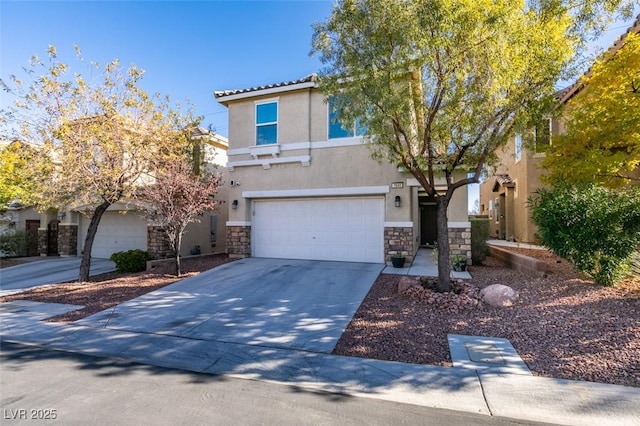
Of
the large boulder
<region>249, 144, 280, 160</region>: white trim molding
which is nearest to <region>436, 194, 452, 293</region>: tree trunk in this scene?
the large boulder

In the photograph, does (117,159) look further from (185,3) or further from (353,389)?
(353,389)

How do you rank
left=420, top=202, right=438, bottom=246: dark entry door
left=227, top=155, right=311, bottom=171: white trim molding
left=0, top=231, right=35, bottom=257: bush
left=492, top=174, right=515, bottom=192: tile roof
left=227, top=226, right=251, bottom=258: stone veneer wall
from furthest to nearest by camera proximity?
left=420, top=202, right=438, bottom=246: dark entry door < left=492, top=174, right=515, bottom=192: tile roof < left=0, top=231, right=35, bottom=257: bush < left=227, top=226, right=251, bottom=258: stone veneer wall < left=227, top=155, right=311, bottom=171: white trim molding

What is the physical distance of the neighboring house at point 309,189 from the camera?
11312 millimetres

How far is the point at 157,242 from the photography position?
13781mm

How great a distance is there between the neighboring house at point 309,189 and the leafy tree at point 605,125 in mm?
2884

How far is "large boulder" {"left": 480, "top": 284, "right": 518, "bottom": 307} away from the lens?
22.6ft

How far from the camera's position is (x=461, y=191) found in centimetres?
1083

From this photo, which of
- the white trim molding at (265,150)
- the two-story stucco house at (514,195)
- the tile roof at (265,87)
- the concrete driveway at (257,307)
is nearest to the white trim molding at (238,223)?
the white trim molding at (265,150)

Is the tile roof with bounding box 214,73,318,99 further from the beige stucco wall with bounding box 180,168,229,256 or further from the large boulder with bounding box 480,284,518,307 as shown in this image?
the large boulder with bounding box 480,284,518,307

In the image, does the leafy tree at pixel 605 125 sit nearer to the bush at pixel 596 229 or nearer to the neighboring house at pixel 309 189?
the bush at pixel 596 229

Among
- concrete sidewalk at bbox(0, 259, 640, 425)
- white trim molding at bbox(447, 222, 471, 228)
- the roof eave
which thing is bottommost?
concrete sidewalk at bbox(0, 259, 640, 425)

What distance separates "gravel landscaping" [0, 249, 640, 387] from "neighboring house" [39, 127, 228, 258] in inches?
235

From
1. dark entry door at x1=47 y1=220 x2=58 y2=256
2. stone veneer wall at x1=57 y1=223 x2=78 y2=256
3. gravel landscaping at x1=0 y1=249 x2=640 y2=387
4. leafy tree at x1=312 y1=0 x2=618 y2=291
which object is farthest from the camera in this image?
dark entry door at x1=47 y1=220 x2=58 y2=256

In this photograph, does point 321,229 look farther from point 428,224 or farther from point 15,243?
point 15,243
